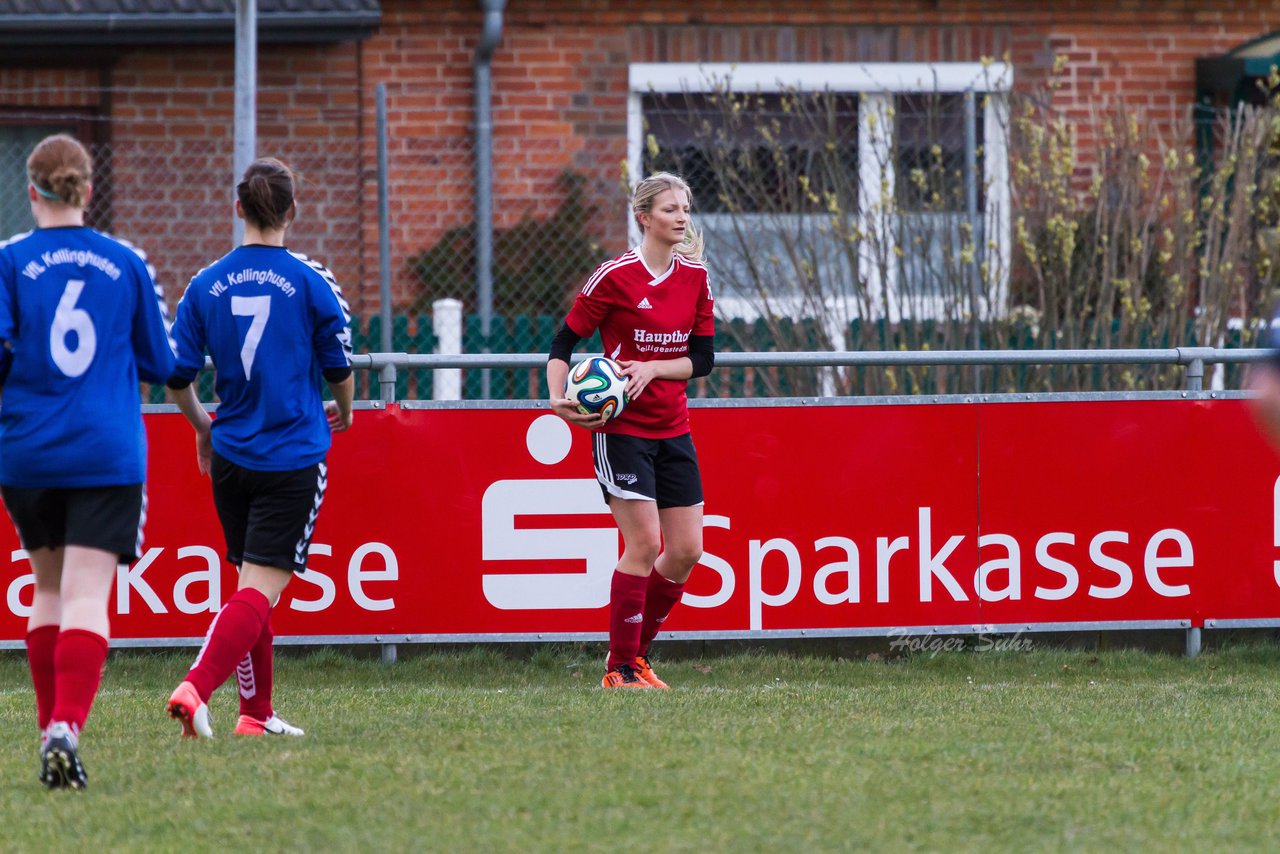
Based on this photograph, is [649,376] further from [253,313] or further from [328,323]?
[253,313]

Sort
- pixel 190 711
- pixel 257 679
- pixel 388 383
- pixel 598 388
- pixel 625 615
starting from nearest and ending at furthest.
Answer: pixel 190 711
pixel 257 679
pixel 598 388
pixel 625 615
pixel 388 383

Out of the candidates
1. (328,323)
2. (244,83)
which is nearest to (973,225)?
(244,83)

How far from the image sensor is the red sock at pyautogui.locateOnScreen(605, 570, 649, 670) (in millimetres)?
6871

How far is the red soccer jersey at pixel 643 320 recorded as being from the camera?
6.66 metres

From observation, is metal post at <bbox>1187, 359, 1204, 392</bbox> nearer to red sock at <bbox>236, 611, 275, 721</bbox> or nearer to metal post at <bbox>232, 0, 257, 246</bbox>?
red sock at <bbox>236, 611, 275, 721</bbox>

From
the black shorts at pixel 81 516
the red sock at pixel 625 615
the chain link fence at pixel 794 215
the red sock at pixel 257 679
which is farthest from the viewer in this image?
the chain link fence at pixel 794 215

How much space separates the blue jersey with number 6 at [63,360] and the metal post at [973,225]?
5.60m

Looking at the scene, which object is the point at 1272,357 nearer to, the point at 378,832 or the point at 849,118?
the point at 378,832

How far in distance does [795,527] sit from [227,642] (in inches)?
117

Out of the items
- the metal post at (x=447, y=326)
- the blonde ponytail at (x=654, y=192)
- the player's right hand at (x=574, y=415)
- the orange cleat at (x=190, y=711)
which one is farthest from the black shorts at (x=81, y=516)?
the metal post at (x=447, y=326)

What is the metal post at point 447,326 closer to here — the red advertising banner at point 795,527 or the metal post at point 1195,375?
the red advertising banner at point 795,527

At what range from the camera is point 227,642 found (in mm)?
5465

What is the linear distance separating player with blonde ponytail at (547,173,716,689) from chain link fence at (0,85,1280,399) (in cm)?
294

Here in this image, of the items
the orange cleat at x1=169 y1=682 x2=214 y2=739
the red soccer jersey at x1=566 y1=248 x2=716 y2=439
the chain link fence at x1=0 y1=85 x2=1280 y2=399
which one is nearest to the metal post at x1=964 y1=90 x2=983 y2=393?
the chain link fence at x1=0 y1=85 x2=1280 y2=399
